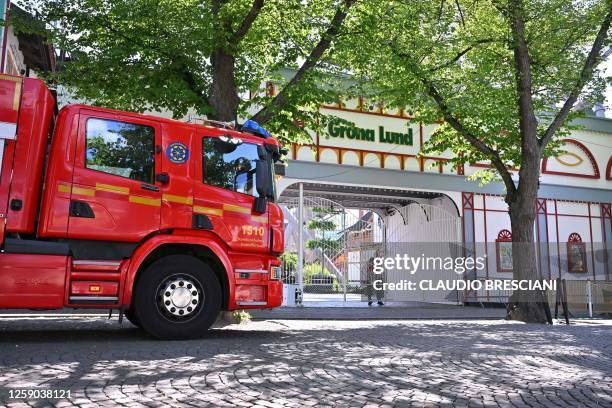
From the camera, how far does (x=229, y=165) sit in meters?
8.04

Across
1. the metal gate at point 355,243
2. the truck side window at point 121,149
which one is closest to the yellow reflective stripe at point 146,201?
the truck side window at point 121,149

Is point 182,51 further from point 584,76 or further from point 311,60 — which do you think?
point 584,76

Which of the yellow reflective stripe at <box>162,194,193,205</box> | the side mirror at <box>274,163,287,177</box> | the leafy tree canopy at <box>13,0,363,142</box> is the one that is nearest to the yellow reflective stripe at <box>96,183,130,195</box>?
the yellow reflective stripe at <box>162,194,193,205</box>

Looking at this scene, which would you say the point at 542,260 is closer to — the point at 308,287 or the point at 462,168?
the point at 462,168

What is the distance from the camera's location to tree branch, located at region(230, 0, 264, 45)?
10.7 meters

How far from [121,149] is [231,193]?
1.54m

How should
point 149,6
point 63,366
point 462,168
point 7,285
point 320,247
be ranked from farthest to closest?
1. point 462,168
2. point 320,247
3. point 149,6
4. point 7,285
5. point 63,366

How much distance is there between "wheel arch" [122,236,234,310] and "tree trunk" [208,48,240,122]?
3.81 m

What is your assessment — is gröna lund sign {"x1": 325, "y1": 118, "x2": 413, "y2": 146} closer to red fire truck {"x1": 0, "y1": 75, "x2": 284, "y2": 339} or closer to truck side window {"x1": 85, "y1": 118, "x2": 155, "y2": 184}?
red fire truck {"x1": 0, "y1": 75, "x2": 284, "y2": 339}

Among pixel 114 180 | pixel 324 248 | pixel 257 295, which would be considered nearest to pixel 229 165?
pixel 114 180

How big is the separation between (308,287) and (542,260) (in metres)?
10.0

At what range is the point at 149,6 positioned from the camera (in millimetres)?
10992

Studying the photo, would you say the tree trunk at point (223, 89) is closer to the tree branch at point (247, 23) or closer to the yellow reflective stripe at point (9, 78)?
the tree branch at point (247, 23)

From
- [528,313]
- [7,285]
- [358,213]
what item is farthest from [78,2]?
[358,213]
